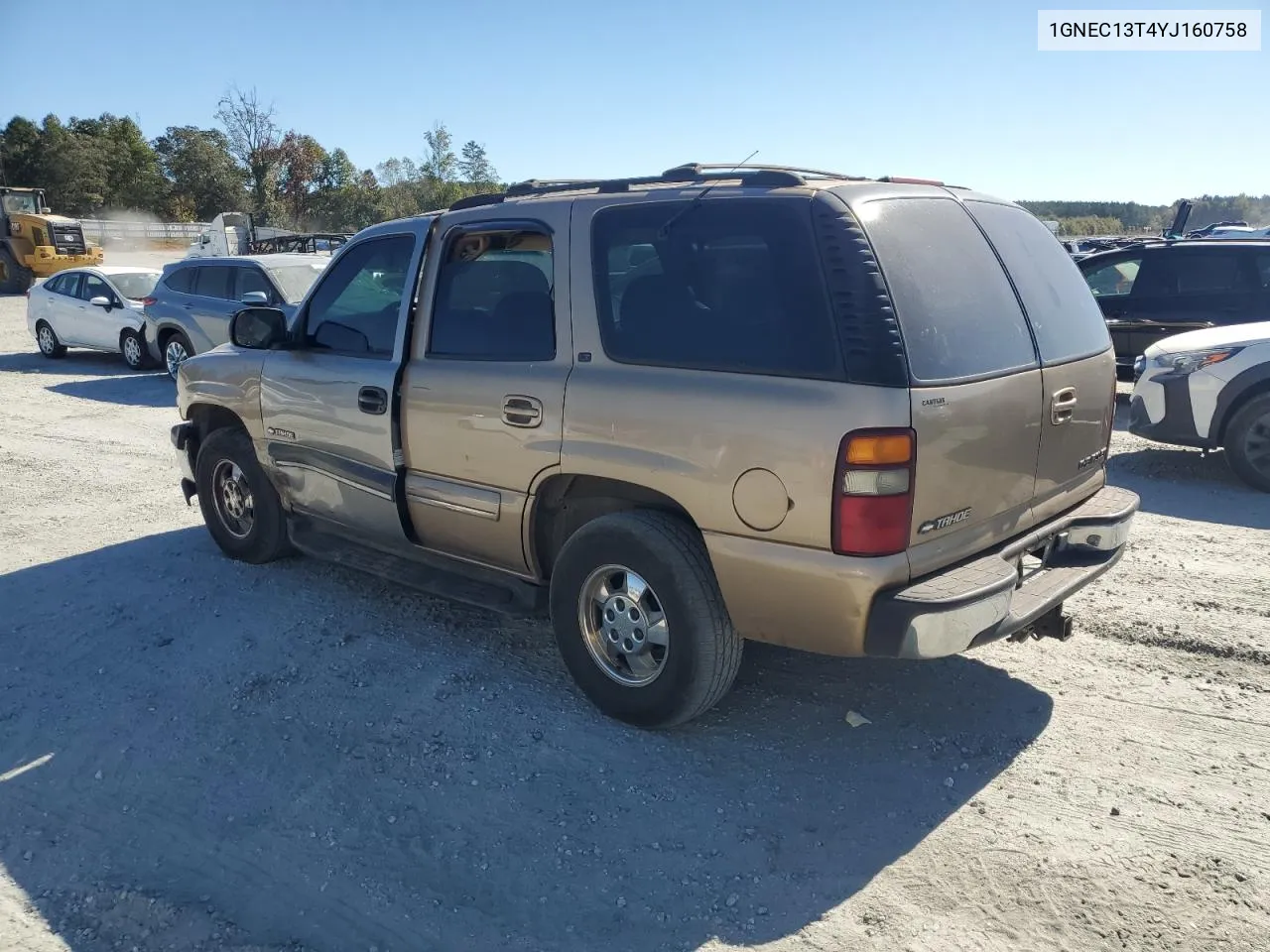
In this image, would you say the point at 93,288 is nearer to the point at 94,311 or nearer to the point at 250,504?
the point at 94,311

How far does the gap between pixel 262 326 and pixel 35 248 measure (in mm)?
32490

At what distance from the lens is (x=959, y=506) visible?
334 centimetres

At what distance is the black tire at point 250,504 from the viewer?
18.3 feet

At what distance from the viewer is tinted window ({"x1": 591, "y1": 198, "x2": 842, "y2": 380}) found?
3244 millimetres

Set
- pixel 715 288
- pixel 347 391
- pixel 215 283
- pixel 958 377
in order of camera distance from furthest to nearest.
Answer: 1. pixel 215 283
2. pixel 347 391
3. pixel 715 288
4. pixel 958 377

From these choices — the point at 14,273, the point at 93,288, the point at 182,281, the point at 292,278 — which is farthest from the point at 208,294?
the point at 14,273

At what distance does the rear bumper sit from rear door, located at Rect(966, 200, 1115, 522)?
5.1 inches

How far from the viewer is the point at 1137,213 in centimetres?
9025

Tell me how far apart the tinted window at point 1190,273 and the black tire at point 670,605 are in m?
8.36

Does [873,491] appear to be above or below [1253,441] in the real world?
above

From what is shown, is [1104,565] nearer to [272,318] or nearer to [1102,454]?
[1102,454]

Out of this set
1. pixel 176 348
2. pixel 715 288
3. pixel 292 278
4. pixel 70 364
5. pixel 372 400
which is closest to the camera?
pixel 715 288

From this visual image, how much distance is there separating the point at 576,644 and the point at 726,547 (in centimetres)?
91

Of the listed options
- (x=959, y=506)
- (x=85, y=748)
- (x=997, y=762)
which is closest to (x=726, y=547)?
(x=959, y=506)
